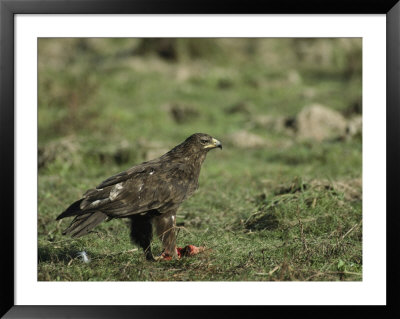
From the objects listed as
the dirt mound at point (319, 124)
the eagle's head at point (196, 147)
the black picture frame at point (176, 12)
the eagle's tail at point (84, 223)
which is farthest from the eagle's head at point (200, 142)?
the dirt mound at point (319, 124)

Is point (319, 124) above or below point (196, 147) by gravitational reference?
above

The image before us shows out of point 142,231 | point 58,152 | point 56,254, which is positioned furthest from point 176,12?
point 58,152

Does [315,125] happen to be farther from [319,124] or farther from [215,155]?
[215,155]

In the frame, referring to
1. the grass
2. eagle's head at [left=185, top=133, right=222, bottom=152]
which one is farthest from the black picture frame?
eagle's head at [left=185, top=133, right=222, bottom=152]

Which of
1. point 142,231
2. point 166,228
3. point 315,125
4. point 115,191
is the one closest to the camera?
point 115,191

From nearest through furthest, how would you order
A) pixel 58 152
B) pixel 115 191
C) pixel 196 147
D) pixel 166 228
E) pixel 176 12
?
1. pixel 176 12
2. pixel 115 191
3. pixel 166 228
4. pixel 196 147
5. pixel 58 152

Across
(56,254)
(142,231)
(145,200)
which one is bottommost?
(56,254)

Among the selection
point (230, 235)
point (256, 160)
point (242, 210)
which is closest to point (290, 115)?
point (256, 160)

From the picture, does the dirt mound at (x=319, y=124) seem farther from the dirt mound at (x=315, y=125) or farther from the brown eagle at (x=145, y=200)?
the brown eagle at (x=145, y=200)

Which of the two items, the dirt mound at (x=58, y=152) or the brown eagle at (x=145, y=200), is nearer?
the brown eagle at (x=145, y=200)

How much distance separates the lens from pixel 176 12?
16.1 ft

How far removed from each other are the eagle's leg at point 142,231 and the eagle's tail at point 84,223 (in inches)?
20.1

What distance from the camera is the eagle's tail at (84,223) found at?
510 centimetres

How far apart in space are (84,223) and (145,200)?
0.60m
